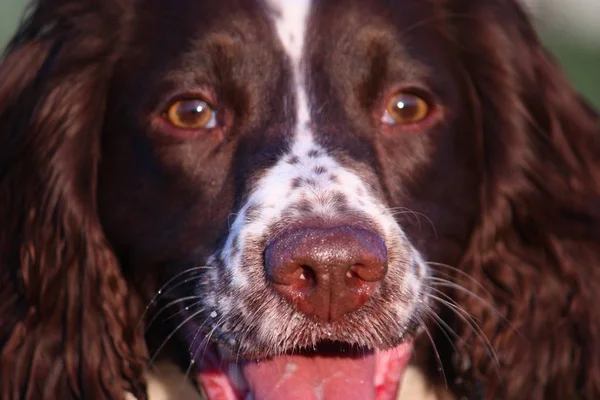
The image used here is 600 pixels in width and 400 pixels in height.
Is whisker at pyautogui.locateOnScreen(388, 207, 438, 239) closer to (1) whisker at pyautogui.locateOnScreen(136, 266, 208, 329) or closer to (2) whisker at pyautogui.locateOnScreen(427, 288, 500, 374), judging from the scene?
(2) whisker at pyautogui.locateOnScreen(427, 288, 500, 374)

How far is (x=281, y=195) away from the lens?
122 inches

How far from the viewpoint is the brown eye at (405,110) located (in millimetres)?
3438

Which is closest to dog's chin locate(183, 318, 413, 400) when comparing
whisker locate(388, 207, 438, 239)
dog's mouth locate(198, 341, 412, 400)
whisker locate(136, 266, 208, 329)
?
dog's mouth locate(198, 341, 412, 400)

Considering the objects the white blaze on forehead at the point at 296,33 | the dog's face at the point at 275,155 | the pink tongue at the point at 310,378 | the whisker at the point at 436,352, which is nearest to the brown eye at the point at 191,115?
the dog's face at the point at 275,155

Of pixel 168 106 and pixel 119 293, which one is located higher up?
pixel 168 106

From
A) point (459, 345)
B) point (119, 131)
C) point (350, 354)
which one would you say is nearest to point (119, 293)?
point (119, 131)

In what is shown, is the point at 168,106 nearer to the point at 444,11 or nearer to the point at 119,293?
the point at 119,293

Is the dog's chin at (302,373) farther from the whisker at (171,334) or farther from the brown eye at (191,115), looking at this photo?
the brown eye at (191,115)

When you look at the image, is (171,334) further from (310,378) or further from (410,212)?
(410,212)

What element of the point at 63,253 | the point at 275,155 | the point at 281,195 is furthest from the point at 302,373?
the point at 63,253

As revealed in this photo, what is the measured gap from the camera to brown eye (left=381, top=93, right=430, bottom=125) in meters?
3.44

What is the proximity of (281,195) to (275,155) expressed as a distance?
0.62 ft

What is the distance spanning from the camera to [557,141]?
12.0 ft

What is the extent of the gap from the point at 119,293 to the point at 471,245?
3.51ft
